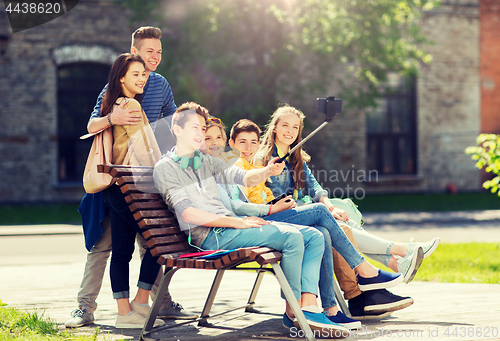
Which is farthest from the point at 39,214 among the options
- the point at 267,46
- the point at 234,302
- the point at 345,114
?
the point at 234,302

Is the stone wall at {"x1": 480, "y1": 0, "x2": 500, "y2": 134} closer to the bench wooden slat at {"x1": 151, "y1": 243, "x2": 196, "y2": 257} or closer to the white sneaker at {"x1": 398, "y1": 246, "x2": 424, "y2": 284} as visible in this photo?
the white sneaker at {"x1": 398, "y1": 246, "x2": 424, "y2": 284}

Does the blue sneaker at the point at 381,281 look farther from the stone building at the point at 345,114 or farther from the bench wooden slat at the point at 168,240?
the stone building at the point at 345,114

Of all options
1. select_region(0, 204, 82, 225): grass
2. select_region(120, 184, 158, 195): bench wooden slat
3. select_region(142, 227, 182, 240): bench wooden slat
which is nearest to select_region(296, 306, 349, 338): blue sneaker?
select_region(142, 227, 182, 240): bench wooden slat

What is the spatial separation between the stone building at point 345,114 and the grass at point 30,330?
13.5 meters

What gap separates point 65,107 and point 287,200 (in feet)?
48.4

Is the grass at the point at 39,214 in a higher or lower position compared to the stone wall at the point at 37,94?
lower

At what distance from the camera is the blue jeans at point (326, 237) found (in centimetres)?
330

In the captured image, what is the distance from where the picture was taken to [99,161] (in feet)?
11.7

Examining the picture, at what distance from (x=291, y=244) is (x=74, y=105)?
49.4 ft

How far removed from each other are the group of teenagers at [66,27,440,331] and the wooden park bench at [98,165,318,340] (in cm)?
9

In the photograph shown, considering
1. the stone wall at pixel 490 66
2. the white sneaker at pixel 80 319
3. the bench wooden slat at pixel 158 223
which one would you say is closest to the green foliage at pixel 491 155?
the bench wooden slat at pixel 158 223

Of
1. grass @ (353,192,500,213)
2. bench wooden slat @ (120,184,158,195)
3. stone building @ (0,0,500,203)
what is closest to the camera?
bench wooden slat @ (120,184,158,195)

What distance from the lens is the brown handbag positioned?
11.3ft

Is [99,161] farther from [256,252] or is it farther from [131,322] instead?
[256,252]
